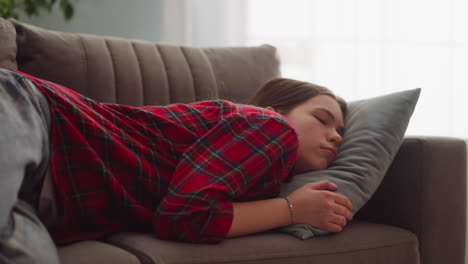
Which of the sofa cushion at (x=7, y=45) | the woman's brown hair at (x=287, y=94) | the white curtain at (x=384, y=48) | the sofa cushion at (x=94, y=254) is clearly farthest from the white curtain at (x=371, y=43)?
the sofa cushion at (x=94, y=254)

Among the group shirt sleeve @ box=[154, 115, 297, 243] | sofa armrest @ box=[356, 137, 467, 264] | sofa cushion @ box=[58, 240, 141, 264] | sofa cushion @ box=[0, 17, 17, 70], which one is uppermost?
sofa cushion @ box=[0, 17, 17, 70]

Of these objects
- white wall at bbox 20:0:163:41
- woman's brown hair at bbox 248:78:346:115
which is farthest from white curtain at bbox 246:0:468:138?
woman's brown hair at bbox 248:78:346:115

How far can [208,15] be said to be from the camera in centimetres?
267

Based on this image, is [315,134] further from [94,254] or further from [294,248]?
[94,254]

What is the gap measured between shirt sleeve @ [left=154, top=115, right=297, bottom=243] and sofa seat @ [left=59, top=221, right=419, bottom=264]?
36 mm

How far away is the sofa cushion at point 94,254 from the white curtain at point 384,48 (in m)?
1.64

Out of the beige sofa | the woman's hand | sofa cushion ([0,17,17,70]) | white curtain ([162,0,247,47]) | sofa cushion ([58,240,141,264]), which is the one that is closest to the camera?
sofa cushion ([58,240,141,264])

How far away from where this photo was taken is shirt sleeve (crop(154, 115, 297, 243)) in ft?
3.22

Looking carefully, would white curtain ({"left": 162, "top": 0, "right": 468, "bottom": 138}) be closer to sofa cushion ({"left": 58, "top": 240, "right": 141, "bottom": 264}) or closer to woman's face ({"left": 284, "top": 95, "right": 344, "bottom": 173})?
woman's face ({"left": 284, "top": 95, "right": 344, "bottom": 173})

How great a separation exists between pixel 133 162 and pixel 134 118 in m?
0.13

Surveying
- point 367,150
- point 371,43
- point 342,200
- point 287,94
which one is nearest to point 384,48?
point 371,43

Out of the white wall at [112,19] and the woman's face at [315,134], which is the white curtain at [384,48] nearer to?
the white wall at [112,19]

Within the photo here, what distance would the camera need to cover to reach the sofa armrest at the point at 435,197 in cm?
122

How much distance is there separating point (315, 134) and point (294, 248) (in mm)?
345
